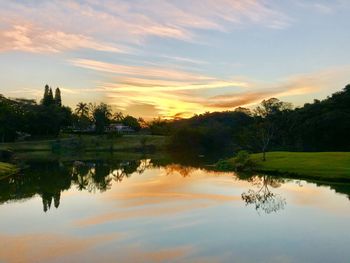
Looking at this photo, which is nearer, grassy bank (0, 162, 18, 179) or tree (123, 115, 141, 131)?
grassy bank (0, 162, 18, 179)

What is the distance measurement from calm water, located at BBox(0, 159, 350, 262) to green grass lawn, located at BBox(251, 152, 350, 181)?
13.9 ft

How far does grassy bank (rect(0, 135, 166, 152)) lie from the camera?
102 m

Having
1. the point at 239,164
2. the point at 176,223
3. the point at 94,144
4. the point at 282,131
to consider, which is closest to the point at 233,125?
the point at 282,131

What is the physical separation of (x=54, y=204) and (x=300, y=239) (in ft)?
53.7

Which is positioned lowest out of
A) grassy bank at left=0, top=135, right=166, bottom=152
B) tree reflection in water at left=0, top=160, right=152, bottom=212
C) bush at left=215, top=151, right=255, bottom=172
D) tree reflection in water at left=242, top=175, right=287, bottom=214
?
tree reflection in water at left=0, top=160, right=152, bottom=212

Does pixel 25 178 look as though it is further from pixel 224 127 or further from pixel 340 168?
pixel 224 127

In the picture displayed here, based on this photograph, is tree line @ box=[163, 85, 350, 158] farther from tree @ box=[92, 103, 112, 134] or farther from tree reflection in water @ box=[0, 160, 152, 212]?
tree reflection in water @ box=[0, 160, 152, 212]

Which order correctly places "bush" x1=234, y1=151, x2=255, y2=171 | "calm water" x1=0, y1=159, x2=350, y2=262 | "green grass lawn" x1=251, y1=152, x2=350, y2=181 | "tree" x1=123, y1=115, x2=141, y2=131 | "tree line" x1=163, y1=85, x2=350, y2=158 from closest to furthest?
1. "calm water" x1=0, y1=159, x2=350, y2=262
2. "green grass lawn" x1=251, y1=152, x2=350, y2=181
3. "bush" x1=234, y1=151, x2=255, y2=171
4. "tree line" x1=163, y1=85, x2=350, y2=158
5. "tree" x1=123, y1=115, x2=141, y2=131

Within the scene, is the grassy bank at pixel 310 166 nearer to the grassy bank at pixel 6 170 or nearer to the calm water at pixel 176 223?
the calm water at pixel 176 223

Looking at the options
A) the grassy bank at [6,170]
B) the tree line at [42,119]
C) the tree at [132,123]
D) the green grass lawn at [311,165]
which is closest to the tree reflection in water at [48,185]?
the grassy bank at [6,170]

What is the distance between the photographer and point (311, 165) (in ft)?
145

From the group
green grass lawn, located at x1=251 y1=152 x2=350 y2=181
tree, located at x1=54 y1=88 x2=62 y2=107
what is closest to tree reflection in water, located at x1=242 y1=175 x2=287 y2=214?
green grass lawn, located at x1=251 y1=152 x2=350 y2=181

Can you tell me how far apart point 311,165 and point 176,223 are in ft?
89.9

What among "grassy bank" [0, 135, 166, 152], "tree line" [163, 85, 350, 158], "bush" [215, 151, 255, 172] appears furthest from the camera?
"grassy bank" [0, 135, 166, 152]
